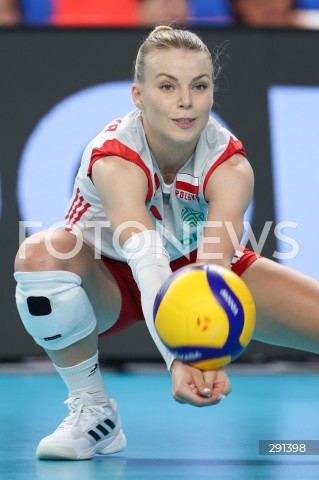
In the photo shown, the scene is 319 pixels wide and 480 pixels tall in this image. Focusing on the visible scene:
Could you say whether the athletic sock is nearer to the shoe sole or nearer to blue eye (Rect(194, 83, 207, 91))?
the shoe sole

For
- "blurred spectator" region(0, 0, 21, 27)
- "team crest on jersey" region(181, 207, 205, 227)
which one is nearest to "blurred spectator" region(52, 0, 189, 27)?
"blurred spectator" region(0, 0, 21, 27)

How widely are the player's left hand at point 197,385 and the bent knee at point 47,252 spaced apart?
0.90 m

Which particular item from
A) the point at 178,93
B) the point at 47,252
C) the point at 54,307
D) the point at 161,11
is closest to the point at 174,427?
the point at 54,307

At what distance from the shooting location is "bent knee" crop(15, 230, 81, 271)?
4.12 metres

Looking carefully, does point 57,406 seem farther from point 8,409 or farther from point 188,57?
point 188,57

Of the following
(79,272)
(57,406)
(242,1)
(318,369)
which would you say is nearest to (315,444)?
(79,272)

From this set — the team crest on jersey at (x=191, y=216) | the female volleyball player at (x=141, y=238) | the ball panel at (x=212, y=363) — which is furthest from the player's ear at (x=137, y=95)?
the ball panel at (x=212, y=363)

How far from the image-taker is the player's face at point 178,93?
398 cm

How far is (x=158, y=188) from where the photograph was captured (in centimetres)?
425

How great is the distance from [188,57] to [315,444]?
1.63 m

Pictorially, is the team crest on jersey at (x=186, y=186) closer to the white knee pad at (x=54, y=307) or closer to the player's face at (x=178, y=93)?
the player's face at (x=178, y=93)

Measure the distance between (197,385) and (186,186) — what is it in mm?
1122

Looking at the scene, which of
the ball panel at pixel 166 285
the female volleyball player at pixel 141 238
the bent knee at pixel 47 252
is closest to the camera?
the ball panel at pixel 166 285

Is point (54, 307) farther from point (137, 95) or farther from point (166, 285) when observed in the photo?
point (137, 95)
